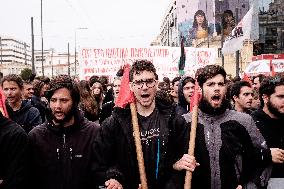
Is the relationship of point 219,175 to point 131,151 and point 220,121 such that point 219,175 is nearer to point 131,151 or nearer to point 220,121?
point 220,121

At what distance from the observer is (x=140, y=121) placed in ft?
11.1

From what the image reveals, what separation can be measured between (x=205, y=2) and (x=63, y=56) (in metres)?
133

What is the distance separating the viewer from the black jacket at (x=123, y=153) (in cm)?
330

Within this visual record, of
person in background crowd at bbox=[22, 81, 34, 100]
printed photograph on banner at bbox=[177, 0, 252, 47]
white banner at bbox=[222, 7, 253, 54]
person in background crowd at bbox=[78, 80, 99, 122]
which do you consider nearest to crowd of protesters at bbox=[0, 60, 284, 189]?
person in background crowd at bbox=[78, 80, 99, 122]

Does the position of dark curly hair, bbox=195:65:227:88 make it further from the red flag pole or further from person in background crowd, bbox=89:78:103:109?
person in background crowd, bbox=89:78:103:109

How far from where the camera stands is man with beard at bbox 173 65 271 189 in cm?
362

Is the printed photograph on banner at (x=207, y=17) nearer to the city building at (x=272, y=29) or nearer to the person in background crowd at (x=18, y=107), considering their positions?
the city building at (x=272, y=29)

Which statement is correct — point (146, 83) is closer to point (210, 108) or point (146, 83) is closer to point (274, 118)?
point (210, 108)

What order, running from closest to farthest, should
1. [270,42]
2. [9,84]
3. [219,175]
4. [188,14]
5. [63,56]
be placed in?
[219,175] < [9,84] < [270,42] < [188,14] < [63,56]

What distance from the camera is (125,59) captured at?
45.6ft

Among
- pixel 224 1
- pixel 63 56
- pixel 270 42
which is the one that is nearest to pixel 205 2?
pixel 224 1

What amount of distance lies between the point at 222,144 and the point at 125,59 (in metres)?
10.4

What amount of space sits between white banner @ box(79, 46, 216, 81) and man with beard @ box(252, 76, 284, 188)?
8811mm

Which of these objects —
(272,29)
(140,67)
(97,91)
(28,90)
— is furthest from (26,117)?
(272,29)
